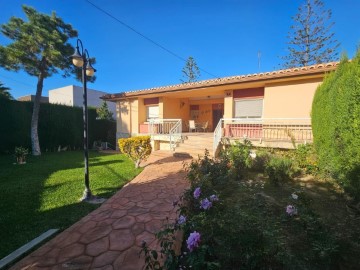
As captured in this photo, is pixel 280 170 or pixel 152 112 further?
pixel 152 112

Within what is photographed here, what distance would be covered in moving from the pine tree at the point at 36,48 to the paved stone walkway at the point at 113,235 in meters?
9.31

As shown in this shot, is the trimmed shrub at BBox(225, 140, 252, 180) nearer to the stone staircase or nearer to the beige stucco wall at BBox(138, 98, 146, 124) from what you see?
the stone staircase

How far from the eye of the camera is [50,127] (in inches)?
502

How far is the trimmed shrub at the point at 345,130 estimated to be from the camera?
365 centimetres

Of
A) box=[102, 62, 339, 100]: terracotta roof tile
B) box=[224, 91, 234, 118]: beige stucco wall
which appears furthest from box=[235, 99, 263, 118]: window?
box=[102, 62, 339, 100]: terracotta roof tile

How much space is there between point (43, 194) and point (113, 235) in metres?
3.04

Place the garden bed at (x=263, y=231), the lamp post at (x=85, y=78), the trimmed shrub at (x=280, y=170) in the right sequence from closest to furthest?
1. the garden bed at (x=263, y=231)
2. the lamp post at (x=85, y=78)
3. the trimmed shrub at (x=280, y=170)

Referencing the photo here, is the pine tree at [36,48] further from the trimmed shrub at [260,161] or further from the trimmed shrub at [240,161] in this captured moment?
the trimmed shrub at [260,161]

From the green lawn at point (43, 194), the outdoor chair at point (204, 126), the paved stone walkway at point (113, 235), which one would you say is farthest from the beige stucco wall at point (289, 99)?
the green lawn at point (43, 194)

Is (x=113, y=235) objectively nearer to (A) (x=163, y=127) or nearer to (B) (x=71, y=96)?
(A) (x=163, y=127)

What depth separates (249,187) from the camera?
526 cm

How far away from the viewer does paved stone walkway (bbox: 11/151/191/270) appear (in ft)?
8.55

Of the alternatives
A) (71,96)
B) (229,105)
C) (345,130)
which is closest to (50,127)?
(229,105)

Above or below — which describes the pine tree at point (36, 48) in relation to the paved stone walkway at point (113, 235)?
above
